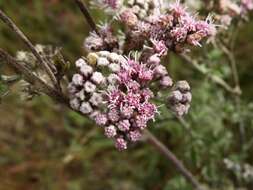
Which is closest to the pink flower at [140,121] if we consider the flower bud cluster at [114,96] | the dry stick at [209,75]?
the flower bud cluster at [114,96]

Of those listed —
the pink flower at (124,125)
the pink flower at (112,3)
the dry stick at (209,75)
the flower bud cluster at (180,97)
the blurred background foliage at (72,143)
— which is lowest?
the blurred background foliage at (72,143)

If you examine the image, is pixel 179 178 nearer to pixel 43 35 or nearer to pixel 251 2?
pixel 251 2

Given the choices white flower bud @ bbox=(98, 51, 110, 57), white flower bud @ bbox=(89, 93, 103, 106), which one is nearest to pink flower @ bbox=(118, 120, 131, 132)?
white flower bud @ bbox=(89, 93, 103, 106)

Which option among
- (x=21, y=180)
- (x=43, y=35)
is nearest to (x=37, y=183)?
(x=21, y=180)

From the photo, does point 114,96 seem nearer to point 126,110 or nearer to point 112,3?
point 126,110

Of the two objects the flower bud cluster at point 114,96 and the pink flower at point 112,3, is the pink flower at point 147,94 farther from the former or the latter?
the pink flower at point 112,3

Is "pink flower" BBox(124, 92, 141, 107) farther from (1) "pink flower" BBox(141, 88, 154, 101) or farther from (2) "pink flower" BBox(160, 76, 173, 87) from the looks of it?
(2) "pink flower" BBox(160, 76, 173, 87)
